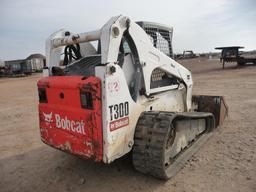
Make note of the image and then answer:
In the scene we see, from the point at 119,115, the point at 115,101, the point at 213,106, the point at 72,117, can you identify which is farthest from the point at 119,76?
the point at 213,106

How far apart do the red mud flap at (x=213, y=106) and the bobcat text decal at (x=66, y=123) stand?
11.1ft

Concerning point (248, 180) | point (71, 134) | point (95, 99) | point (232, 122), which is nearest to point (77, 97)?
point (95, 99)

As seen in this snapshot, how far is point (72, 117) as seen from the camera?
295 cm

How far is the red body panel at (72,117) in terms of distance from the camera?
8.84 ft

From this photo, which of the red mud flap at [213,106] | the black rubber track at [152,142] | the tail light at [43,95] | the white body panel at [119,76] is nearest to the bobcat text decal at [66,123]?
the tail light at [43,95]

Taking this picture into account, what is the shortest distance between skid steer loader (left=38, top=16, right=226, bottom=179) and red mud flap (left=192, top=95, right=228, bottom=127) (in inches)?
57.5

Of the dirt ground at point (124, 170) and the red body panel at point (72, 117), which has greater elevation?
the red body panel at point (72, 117)

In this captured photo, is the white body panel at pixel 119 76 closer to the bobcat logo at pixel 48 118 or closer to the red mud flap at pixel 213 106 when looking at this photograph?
the bobcat logo at pixel 48 118

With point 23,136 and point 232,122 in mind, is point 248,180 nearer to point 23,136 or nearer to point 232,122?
point 232,122

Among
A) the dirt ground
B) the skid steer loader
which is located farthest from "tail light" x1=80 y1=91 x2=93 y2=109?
the dirt ground

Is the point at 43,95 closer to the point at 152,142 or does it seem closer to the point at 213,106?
the point at 152,142

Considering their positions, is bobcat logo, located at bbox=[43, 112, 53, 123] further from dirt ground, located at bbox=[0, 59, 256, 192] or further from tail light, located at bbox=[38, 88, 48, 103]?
dirt ground, located at bbox=[0, 59, 256, 192]

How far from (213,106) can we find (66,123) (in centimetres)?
346

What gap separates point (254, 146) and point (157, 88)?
6.63 ft
